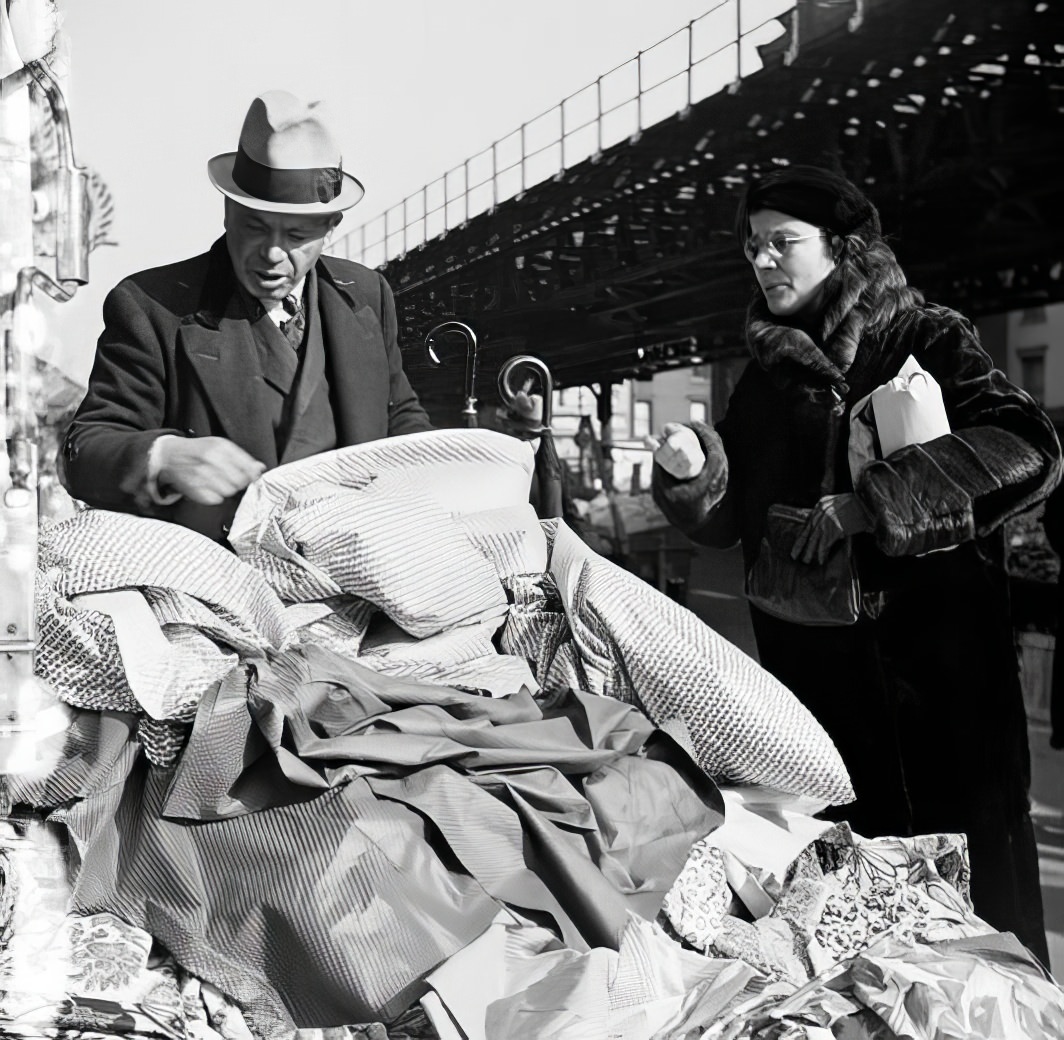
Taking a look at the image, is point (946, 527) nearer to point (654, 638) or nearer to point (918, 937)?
point (654, 638)

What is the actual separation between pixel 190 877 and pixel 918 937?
1.14 metres

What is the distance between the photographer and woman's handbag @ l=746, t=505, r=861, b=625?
8.11 feet

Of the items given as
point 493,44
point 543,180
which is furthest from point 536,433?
point 493,44

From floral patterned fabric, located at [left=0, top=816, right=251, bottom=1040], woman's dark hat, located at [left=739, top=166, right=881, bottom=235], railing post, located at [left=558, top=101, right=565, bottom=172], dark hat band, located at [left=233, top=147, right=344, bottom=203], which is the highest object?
railing post, located at [left=558, top=101, right=565, bottom=172]

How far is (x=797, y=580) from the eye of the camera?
2523 millimetres

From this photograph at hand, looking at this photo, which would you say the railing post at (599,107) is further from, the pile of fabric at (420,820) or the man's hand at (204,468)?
the man's hand at (204,468)

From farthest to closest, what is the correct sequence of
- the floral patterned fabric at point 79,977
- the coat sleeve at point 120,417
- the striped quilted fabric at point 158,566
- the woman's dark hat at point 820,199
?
the woman's dark hat at point 820,199, the coat sleeve at point 120,417, the striped quilted fabric at point 158,566, the floral patterned fabric at point 79,977

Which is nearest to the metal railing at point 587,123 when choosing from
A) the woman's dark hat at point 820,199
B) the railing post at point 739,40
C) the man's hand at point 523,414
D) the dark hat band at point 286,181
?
the railing post at point 739,40

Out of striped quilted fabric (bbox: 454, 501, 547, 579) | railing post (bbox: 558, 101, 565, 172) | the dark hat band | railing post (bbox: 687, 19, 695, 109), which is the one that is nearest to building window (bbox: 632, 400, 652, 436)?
striped quilted fabric (bbox: 454, 501, 547, 579)

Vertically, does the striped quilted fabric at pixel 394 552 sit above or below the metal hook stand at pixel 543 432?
below

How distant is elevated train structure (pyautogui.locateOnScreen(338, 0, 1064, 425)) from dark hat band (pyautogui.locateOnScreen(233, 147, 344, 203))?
12cm

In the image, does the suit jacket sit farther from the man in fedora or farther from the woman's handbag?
the woman's handbag

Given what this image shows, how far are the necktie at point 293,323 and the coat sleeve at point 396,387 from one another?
0.57ft

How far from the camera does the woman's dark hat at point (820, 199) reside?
2.49m
